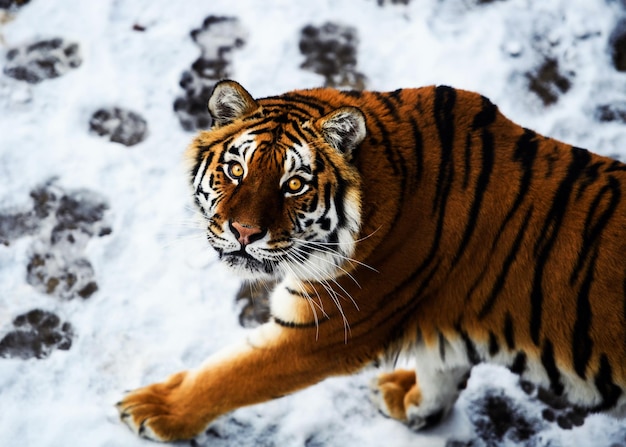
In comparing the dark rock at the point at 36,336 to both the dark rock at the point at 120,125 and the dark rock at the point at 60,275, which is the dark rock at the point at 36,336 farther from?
the dark rock at the point at 120,125

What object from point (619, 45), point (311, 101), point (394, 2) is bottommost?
point (311, 101)

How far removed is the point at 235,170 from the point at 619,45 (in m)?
1.79

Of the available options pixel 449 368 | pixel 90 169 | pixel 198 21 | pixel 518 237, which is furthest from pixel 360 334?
pixel 198 21

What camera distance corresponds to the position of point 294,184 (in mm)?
1402

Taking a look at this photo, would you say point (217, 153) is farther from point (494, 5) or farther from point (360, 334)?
point (494, 5)

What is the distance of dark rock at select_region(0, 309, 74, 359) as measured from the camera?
1.90 m

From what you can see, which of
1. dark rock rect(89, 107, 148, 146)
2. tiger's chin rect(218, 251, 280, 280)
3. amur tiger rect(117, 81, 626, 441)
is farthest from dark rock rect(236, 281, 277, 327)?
dark rock rect(89, 107, 148, 146)

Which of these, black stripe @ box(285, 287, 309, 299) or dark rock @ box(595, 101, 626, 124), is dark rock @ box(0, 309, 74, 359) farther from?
dark rock @ box(595, 101, 626, 124)

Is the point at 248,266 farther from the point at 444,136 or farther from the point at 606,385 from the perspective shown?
the point at 606,385

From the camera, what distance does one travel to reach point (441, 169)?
149 centimetres

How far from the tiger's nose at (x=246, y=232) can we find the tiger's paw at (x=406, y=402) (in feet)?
2.44

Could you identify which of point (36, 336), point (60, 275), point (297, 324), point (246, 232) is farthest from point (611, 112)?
point (36, 336)

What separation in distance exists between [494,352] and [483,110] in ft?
1.83

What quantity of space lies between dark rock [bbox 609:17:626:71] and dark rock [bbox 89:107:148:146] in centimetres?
170
